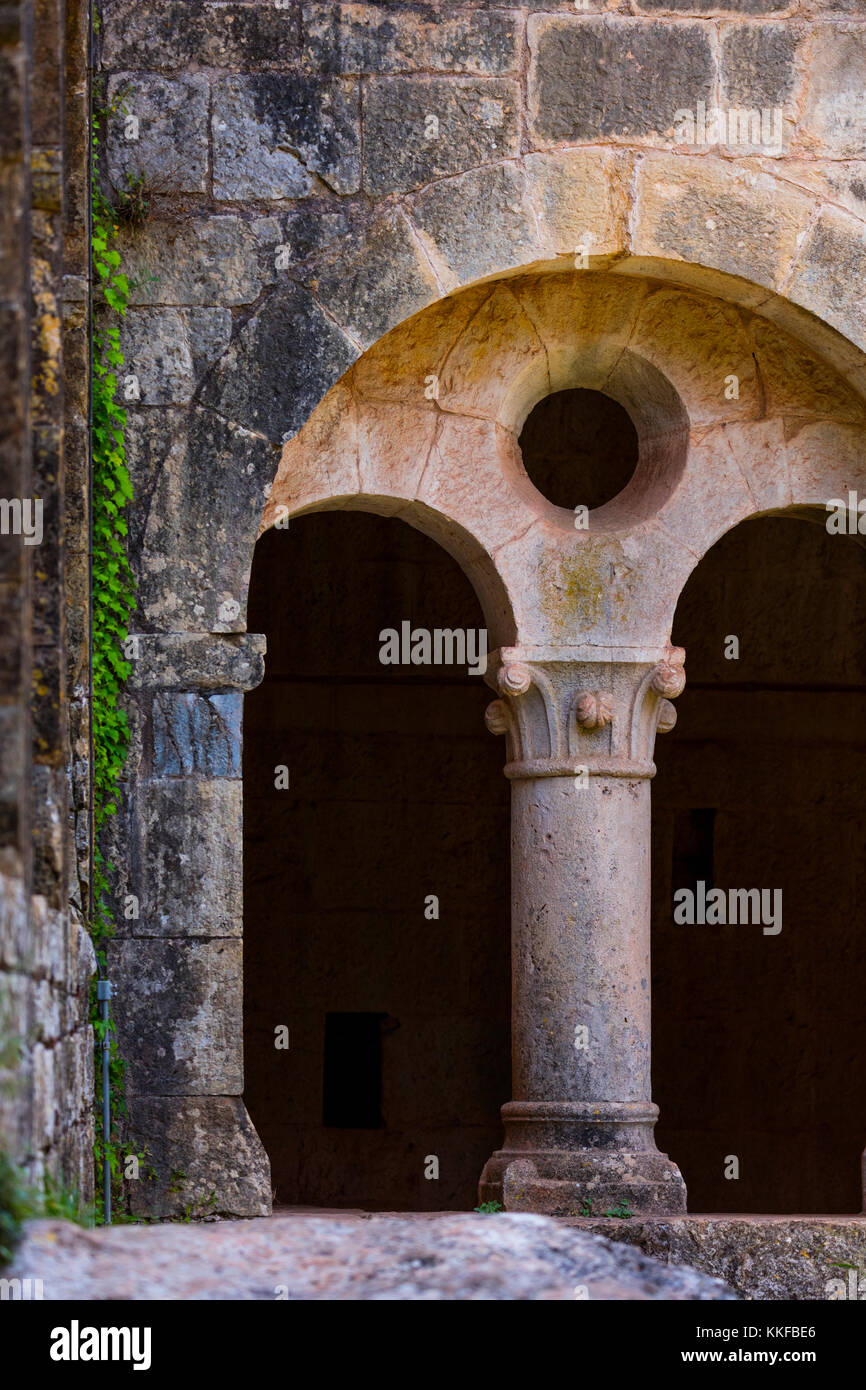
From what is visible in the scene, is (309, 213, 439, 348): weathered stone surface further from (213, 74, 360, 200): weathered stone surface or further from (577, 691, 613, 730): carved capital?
Answer: (577, 691, 613, 730): carved capital

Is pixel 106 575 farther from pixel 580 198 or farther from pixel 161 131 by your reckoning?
pixel 580 198

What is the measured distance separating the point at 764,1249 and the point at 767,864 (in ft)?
13.1

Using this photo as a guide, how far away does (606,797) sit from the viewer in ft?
18.1

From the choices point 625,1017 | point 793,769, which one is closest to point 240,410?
point 625,1017

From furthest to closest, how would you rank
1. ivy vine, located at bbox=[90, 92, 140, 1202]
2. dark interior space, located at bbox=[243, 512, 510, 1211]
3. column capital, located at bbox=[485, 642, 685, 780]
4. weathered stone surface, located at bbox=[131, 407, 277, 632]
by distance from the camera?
1. dark interior space, located at bbox=[243, 512, 510, 1211]
2. column capital, located at bbox=[485, 642, 685, 780]
3. weathered stone surface, located at bbox=[131, 407, 277, 632]
4. ivy vine, located at bbox=[90, 92, 140, 1202]

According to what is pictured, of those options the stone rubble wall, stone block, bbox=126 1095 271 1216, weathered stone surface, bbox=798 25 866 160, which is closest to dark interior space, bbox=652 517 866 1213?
weathered stone surface, bbox=798 25 866 160

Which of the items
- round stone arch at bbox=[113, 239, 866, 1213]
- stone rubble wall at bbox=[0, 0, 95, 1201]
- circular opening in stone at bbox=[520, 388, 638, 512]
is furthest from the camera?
circular opening in stone at bbox=[520, 388, 638, 512]

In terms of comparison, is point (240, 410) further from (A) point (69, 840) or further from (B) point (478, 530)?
(A) point (69, 840)

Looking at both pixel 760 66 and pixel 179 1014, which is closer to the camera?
pixel 179 1014

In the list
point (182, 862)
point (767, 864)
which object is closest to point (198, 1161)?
point (182, 862)

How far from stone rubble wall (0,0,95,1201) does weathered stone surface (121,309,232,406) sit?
0.63ft

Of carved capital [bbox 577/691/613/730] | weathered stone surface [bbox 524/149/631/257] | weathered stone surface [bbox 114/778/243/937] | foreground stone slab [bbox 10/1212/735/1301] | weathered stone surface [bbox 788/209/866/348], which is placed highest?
weathered stone surface [bbox 524/149/631/257]

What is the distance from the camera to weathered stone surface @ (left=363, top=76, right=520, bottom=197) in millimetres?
5230

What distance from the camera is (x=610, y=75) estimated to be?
5367 mm
